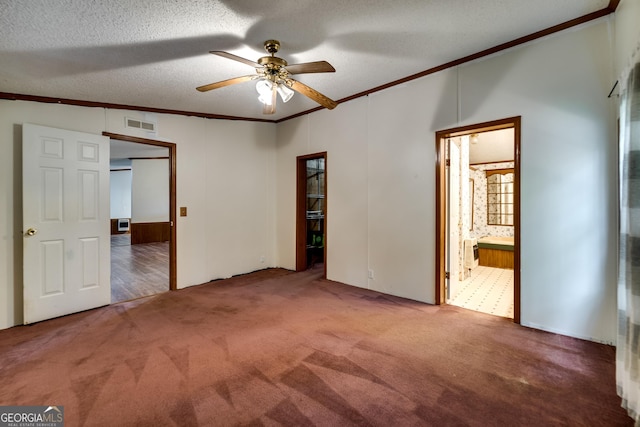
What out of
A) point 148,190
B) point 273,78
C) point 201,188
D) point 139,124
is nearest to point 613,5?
point 273,78

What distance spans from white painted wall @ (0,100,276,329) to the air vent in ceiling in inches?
2.7

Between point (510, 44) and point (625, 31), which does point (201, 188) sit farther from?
point (625, 31)

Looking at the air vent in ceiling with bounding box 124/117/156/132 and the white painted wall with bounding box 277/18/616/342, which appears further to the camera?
the air vent in ceiling with bounding box 124/117/156/132

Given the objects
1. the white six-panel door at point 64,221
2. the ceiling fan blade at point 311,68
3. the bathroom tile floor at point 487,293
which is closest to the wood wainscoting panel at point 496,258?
the bathroom tile floor at point 487,293

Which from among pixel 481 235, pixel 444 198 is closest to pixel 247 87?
pixel 444 198

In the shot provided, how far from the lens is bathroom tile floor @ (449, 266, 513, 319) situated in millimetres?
3295

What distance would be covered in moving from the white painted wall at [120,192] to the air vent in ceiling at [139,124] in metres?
8.17

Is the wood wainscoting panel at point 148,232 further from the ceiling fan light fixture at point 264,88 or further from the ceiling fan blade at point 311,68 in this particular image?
the ceiling fan blade at point 311,68

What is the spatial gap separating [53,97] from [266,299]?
333 centimetres

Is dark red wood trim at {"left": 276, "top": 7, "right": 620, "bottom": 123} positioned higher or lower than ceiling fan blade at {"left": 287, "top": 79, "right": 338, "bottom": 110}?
higher

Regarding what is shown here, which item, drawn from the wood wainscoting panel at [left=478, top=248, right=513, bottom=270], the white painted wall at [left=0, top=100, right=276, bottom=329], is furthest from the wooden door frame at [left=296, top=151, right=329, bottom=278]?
the wood wainscoting panel at [left=478, top=248, right=513, bottom=270]

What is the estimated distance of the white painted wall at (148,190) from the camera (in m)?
8.92

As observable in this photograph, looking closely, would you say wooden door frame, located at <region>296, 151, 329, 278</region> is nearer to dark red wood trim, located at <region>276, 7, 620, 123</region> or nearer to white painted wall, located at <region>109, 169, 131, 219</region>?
dark red wood trim, located at <region>276, 7, 620, 123</region>

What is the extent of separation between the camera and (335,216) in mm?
4371
